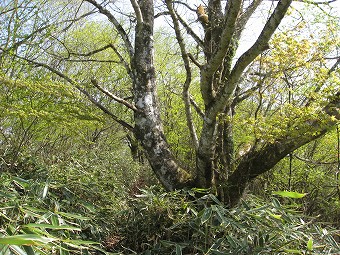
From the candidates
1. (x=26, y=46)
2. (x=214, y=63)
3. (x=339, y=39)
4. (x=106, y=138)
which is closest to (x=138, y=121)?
(x=214, y=63)

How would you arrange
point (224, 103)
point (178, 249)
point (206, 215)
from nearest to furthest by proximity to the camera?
point (178, 249) → point (206, 215) → point (224, 103)

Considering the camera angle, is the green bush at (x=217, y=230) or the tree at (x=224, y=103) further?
the tree at (x=224, y=103)

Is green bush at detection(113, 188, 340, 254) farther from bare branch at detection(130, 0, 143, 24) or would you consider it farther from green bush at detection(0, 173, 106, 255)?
bare branch at detection(130, 0, 143, 24)

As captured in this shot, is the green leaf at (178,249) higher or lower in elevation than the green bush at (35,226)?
lower

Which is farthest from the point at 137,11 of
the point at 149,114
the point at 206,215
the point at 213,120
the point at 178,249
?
the point at 178,249

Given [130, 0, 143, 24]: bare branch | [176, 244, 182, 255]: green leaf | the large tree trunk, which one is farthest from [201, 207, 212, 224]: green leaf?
[130, 0, 143, 24]: bare branch

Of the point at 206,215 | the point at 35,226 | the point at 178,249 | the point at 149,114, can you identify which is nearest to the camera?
the point at 35,226

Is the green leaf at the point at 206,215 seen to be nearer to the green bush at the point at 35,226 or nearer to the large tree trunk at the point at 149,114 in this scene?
the green bush at the point at 35,226

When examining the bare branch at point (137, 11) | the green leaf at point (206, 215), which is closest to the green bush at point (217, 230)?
the green leaf at point (206, 215)

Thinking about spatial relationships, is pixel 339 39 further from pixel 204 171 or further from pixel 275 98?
pixel 204 171

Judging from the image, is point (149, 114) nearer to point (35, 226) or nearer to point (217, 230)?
point (217, 230)

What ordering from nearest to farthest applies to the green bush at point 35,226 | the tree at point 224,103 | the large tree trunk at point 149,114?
the green bush at point 35,226 < the tree at point 224,103 < the large tree trunk at point 149,114

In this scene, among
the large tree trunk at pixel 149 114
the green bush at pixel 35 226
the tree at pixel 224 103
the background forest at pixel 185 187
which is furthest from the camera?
the large tree trunk at pixel 149 114

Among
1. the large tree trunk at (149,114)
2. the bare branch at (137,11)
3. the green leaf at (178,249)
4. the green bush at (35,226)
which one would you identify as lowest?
the green leaf at (178,249)
